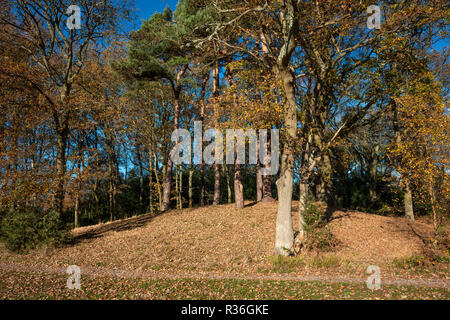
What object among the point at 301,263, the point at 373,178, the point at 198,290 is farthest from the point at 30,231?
the point at 373,178

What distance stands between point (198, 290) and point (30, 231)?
8.74m

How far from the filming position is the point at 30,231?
11023 mm

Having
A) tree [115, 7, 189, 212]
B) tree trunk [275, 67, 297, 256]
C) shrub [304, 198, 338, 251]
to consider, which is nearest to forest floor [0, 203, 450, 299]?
shrub [304, 198, 338, 251]

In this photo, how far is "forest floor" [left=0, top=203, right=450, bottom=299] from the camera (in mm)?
6418

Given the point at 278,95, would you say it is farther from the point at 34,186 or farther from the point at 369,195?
the point at 369,195

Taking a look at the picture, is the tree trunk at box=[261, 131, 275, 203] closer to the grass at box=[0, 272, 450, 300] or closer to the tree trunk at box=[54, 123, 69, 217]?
the grass at box=[0, 272, 450, 300]

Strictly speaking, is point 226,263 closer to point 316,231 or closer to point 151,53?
point 316,231

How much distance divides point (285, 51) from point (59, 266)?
36.2 ft

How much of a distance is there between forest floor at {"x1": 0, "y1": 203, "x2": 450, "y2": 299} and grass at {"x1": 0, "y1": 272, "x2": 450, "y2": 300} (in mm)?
24

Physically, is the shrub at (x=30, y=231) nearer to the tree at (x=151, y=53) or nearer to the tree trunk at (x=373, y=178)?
the tree at (x=151, y=53)

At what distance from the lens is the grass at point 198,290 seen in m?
5.82

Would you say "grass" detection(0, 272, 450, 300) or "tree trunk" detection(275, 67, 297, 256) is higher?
"tree trunk" detection(275, 67, 297, 256)

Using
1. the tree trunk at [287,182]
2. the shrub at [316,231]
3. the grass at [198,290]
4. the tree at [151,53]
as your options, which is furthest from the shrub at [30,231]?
the shrub at [316,231]

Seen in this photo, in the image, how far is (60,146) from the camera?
12703mm
